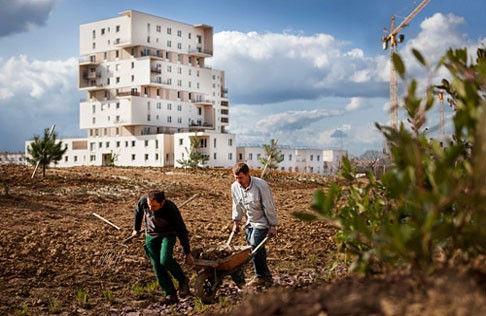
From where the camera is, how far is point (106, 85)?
7362cm

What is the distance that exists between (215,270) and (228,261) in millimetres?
271

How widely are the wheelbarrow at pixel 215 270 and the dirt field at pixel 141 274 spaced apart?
16 cm

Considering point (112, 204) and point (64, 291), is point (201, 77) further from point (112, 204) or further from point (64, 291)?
point (64, 291)

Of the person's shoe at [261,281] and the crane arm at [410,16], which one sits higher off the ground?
the crane arm at [410,16]

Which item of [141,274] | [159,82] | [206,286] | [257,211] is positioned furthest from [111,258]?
[159,82]

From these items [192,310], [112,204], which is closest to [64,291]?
[192,310]

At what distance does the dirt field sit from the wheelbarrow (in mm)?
161

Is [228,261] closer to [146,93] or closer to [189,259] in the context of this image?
[189,259]

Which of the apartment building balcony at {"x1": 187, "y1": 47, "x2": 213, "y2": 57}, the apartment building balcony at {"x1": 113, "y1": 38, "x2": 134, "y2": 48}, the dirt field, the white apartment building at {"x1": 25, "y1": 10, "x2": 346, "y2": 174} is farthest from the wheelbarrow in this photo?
the apartment building balcony at {"x1": 187, "y1": 47, "x2": 213, "y2": 57}

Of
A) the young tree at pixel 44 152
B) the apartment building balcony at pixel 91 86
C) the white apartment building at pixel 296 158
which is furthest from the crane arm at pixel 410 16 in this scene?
the young tree at pixel 44 152

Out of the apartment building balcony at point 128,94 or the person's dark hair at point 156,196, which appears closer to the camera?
the person's dark hair at point 156,196

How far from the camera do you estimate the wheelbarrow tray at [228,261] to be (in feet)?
26.1

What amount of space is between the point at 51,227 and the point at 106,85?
62.9 m

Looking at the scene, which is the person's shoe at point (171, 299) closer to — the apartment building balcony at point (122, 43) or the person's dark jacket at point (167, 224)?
the person's dark jacket at point (167, 224)
